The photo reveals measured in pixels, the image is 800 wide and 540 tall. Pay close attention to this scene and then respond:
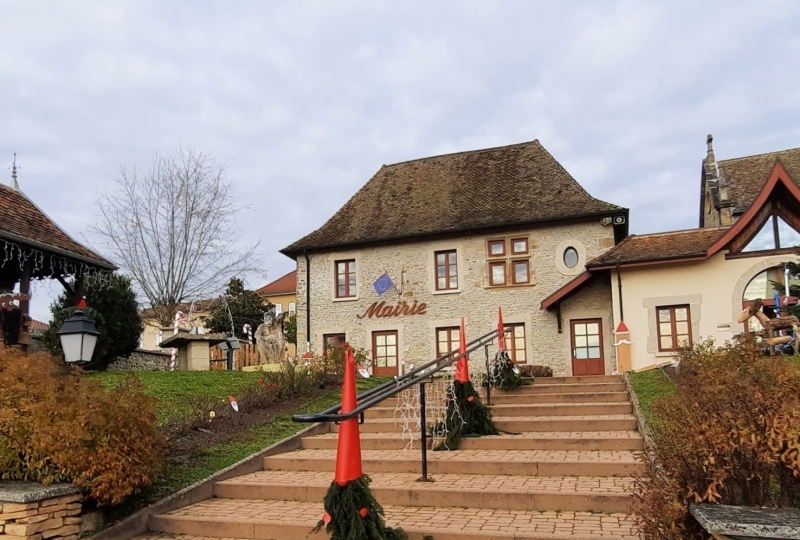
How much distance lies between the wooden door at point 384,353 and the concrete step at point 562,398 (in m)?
Result: 9.99

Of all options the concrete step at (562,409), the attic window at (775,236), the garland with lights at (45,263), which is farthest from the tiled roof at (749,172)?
the garland with lights at (45,263)

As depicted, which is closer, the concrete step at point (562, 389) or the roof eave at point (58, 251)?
the concrete step at point (562, 389)

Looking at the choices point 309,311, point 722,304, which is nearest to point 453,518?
point 722,304

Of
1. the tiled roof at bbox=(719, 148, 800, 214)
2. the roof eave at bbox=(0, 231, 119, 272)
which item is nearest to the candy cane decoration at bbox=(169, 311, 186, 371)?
the roof eave at bbox=(0, 231, 119, 272)

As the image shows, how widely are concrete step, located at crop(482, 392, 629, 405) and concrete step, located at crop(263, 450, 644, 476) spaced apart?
104 inches

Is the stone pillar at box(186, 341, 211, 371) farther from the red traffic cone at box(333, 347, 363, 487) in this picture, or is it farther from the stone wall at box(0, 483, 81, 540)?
the red traffic cone at box(333, 347, 363, 487)

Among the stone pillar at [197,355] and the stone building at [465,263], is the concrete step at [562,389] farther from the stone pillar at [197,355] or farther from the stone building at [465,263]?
the stone pillar at [197,355]

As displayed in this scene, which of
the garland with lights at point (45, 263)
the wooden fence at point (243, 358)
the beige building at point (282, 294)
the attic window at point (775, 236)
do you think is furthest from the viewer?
the beige building at point (282, 294)

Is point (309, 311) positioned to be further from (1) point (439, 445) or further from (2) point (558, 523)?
(2) point (558, 523)

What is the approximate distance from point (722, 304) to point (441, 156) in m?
11.1

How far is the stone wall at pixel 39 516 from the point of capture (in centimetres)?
479

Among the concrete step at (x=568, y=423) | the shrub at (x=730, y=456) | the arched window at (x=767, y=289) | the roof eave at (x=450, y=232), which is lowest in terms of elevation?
the concrete step at (x=568, y=423)

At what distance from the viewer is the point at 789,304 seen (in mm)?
12688

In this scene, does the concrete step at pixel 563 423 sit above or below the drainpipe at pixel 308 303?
below
